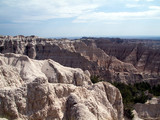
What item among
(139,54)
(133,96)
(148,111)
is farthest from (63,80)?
(139,54)

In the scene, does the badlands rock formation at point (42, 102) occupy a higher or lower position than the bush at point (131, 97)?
higher

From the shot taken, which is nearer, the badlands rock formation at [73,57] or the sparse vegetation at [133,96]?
the sparse vegetation at [133,96]

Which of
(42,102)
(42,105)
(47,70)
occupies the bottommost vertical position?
(47,70)

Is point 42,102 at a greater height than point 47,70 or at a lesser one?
greater

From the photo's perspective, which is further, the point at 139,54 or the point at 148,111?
the point at 139,54

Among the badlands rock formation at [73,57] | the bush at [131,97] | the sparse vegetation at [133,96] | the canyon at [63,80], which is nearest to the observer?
the canyon at [63,80]

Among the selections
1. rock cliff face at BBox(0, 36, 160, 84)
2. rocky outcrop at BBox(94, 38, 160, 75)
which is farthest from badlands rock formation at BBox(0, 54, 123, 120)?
rocky outcrop at BBox(94, 38, 160, 75)

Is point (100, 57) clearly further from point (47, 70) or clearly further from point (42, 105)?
point (42, 105)

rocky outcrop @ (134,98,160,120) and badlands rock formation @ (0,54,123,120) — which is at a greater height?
badlands rock formation @ (0,54,123,120)

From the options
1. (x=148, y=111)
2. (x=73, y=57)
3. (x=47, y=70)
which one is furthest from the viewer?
(x=73, y=57)

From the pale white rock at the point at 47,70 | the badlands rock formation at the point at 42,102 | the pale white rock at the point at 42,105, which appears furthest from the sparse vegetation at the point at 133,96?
the pale white rock at the point at 42,105

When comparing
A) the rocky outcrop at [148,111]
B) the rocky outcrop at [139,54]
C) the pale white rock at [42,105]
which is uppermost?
the pale white rock at [42,105]

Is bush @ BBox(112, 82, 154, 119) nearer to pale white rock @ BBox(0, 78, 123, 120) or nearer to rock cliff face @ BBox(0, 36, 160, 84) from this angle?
rock cliff face @ BBox(0, 36, 160, 84)

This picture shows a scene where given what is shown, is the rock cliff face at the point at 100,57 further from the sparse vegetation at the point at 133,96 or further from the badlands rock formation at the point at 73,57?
the sparse vegetation at the point at 133,96
